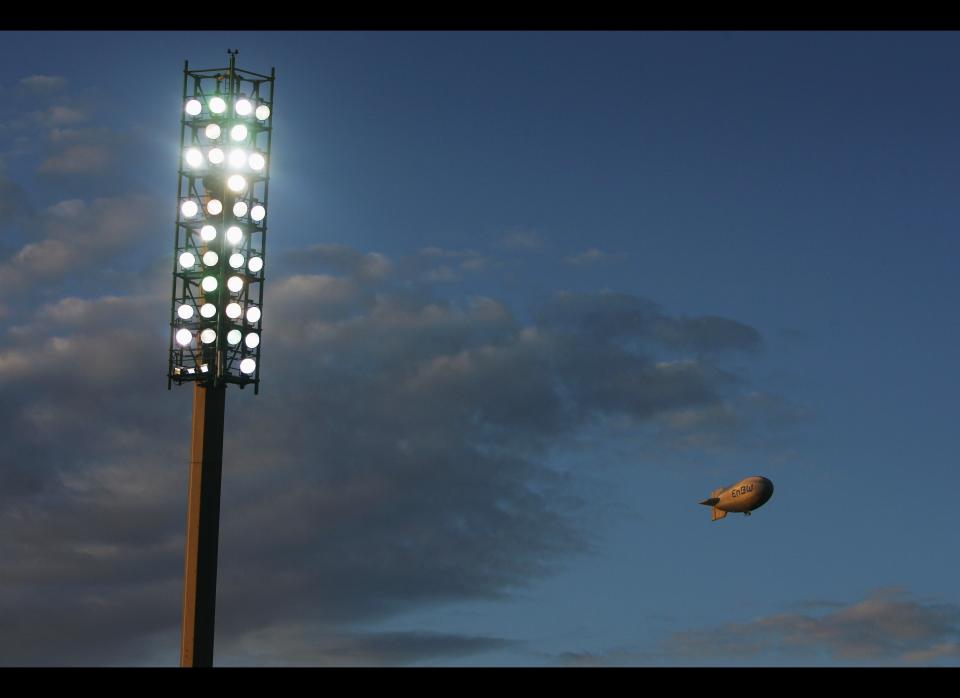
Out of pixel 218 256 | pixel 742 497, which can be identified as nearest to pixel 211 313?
pixel 218 256

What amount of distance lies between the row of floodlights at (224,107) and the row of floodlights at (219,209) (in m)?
3.05

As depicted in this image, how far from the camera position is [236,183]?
155 feet

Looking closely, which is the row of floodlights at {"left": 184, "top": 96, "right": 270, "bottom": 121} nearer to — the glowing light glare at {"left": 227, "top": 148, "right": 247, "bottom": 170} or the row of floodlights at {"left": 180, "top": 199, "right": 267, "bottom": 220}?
the glowing light glare at {"left": 227, "top": 148, "right": 247, "bottom": 170}

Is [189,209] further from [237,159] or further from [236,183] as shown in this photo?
[237,159]

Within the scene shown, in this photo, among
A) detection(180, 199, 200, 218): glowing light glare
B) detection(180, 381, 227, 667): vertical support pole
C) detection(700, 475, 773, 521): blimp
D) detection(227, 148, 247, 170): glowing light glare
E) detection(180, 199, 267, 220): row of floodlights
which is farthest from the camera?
detection(700, 475, 773, 521): blimp

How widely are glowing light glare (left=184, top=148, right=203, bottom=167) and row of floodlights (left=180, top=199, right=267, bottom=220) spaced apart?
49.6 inches

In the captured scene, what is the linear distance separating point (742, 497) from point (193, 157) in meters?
62.9

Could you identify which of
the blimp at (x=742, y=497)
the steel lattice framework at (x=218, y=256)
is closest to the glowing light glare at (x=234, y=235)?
the steel lattice framework at (x=218, y=256)

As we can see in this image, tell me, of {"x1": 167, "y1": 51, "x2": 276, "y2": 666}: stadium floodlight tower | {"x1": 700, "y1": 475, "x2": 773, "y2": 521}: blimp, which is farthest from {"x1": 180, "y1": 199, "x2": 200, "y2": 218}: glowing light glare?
{"x1": 700, "y1": 475, "x2": 773, "y2": 521}: blimp

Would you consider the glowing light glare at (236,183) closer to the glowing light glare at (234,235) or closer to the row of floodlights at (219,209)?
the row of floodlights at (219,209)

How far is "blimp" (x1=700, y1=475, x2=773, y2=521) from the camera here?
10181cm

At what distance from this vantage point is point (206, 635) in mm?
45156
